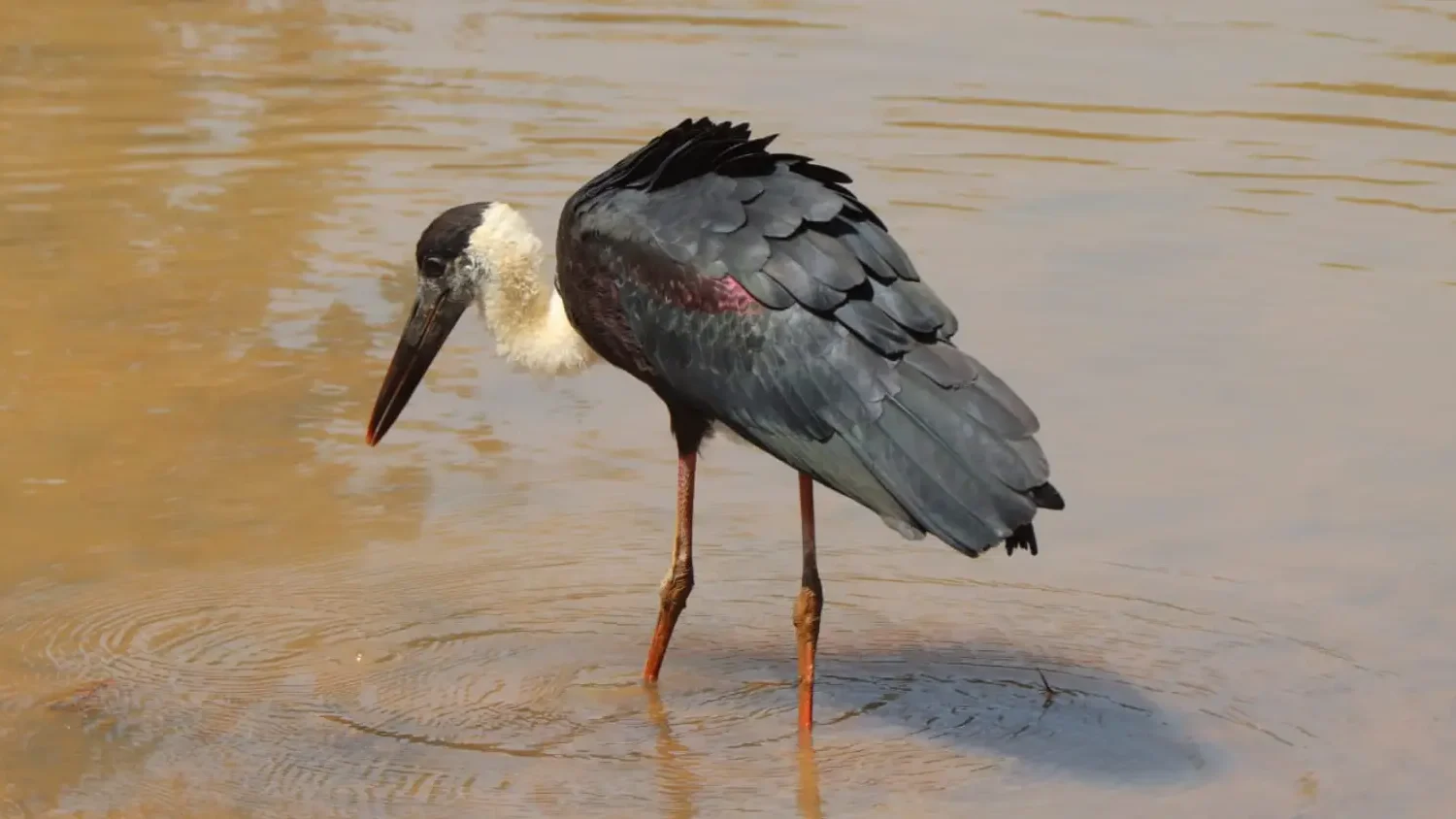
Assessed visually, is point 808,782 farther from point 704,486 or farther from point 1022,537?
point 704,486

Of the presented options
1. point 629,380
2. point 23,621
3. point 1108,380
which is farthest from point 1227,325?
point 23,621

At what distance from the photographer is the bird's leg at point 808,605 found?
16.9 ft

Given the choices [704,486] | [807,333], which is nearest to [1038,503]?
[807,333]

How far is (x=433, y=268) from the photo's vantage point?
586cm

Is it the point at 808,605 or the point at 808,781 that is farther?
the point at 808,605

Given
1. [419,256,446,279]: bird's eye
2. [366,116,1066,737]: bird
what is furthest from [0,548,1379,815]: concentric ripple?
[419,256,446,279]: bird's eye

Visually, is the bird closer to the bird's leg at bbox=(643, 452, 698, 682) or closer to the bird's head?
the bird's leg at bbox=(643, 452, 698, 682)

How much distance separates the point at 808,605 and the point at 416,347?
1.35m

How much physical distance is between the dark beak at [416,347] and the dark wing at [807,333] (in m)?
0.63

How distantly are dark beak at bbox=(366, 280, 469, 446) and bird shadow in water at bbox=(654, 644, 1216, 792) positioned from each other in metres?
1.06

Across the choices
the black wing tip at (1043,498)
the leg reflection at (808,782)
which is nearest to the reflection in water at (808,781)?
the leg reflection at (808,782)

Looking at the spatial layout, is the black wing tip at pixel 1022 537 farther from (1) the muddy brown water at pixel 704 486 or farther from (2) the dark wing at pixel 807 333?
(1) the muddy brown water at pixel 704 486

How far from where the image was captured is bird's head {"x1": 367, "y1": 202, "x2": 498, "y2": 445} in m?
5.77

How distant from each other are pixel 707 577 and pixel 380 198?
3.86 m
